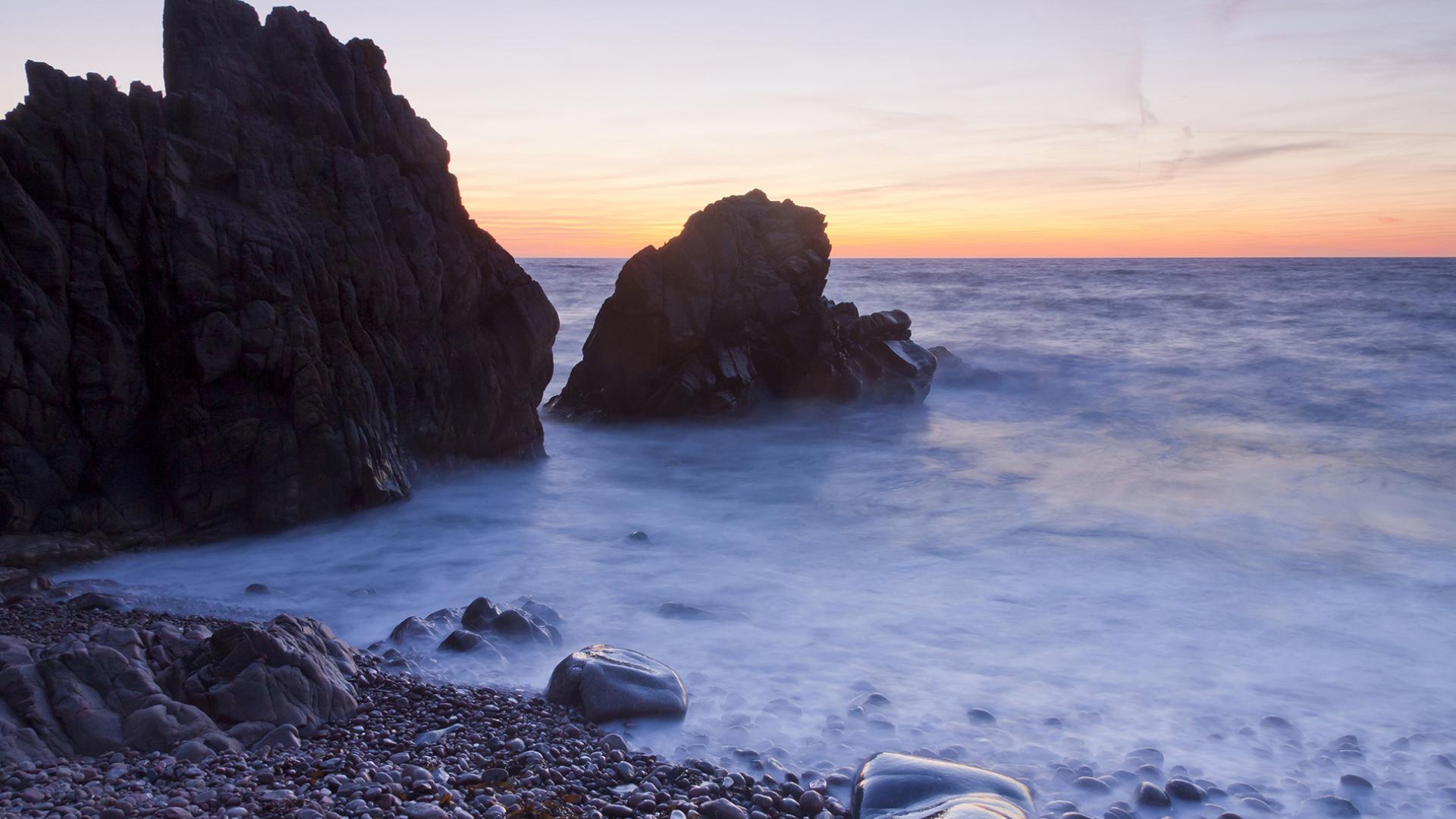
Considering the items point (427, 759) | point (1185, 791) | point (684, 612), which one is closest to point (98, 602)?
point (427, 759)

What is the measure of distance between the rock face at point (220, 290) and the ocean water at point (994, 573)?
685 millimetres

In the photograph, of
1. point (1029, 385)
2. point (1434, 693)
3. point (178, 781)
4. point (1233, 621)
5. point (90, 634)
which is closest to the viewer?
point (178, 781)

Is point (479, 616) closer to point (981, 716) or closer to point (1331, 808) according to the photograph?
point (981, 716)

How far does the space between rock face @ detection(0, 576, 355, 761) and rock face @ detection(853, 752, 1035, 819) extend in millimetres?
2887

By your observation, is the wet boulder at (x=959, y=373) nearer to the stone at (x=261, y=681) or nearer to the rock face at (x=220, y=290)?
the rock face at (x=220, y=290)

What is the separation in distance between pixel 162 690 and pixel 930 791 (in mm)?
4012

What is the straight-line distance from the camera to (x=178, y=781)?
13.8 ft

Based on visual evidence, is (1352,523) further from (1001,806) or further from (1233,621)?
(1001,806)

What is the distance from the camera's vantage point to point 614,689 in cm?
561

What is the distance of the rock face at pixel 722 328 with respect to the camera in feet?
53.1

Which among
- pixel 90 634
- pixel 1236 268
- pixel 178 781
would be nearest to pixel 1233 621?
pixel 178 781

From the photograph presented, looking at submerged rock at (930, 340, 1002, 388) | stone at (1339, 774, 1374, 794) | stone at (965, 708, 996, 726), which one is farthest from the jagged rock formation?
submerged rock at (930, 340, 1002, 388)

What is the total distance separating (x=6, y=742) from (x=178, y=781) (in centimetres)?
80

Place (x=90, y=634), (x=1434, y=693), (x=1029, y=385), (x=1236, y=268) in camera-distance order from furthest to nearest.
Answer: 1. (x=1236, y=268)
2. (x=1029, y=385)
3. (x=1434, y=693)
4. (x=90, y=634)
